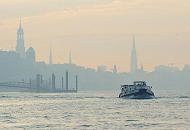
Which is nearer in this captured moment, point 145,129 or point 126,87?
point 145,129

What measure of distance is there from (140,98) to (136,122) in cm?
8467

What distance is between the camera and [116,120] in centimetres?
8775

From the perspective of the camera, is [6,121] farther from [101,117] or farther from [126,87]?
[126,87]

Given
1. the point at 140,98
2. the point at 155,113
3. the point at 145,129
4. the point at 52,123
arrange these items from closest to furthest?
1. the point at 145,129
2. the point at 52,123
3. the point at 155,113
4. the point at 140,98

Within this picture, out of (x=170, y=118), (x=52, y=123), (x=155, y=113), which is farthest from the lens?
(x=155, y=113)

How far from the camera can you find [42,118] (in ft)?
305

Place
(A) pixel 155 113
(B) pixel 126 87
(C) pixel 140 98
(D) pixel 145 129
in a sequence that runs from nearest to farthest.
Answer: (D) pixel 145 129 → (A) pixel 155 113 → (C) pixel 140 98 → (B) pixel 126 87

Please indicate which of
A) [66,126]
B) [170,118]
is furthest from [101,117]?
[66,126]

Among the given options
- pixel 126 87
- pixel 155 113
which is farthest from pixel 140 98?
pixel 155 113

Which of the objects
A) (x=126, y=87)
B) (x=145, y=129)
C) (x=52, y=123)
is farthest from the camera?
(x=126, y=87)

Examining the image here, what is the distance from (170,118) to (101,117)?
8193 mm

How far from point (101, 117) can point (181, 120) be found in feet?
35.1

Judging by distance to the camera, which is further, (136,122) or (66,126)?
(136,122)

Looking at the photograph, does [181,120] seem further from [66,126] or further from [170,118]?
[66,126]
